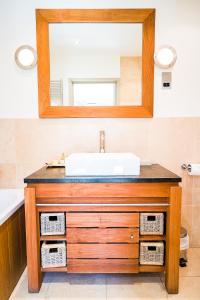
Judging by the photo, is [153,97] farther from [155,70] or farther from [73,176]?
[73,176]

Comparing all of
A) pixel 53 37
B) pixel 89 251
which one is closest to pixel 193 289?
pixel 89 251

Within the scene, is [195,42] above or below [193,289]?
above

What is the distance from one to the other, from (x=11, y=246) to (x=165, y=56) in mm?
2036

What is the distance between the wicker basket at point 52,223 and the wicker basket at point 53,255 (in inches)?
3.7

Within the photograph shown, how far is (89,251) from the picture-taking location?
5.35 ft

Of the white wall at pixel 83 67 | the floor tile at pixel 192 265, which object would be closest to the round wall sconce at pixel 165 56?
the white wall at pixel 83 67

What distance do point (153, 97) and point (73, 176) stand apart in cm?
108

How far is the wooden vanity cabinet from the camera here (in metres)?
1.56

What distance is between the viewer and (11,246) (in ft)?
5.42

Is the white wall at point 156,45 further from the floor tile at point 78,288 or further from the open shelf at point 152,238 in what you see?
the floor tile at point 78,288

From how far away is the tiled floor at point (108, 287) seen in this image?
1.62 meters

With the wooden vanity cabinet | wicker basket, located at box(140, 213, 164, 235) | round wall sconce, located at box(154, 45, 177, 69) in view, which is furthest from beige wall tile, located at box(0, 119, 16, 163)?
round wall sconce, located at box(154, 45, 177, 69)

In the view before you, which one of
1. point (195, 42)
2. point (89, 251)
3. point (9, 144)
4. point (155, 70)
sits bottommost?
point (89, 251)

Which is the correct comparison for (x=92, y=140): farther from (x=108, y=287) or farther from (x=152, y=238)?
(x=108, y=287)
